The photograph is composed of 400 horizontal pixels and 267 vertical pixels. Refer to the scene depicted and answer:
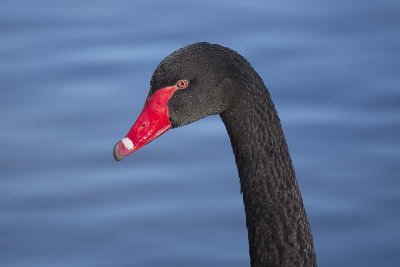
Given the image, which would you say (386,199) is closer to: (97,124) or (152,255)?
(152,255)

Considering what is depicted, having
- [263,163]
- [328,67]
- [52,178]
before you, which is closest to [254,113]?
[263,163]

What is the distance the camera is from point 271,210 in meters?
4.45

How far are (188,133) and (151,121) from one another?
6.50ft

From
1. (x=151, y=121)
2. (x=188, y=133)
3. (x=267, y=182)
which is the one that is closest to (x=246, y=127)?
(x=267, y=182)

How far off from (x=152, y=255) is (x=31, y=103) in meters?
1.36

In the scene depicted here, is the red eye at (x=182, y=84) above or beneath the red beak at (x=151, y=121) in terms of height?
above

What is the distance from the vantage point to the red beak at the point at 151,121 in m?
4.34

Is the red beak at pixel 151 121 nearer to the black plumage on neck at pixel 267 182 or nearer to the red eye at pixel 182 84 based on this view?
the red eye at pixel 182 84

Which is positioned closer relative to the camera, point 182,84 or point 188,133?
point 182,84

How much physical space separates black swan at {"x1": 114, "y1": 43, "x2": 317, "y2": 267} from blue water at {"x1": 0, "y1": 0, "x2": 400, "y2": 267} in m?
1.20

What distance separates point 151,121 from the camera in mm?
4383

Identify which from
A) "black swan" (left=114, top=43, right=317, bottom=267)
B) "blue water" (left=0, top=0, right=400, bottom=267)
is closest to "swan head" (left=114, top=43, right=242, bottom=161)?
"black swan" (left=114, top=43, right=317, bottom=267)

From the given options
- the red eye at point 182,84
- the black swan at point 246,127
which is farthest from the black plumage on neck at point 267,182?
the red eye at point 182,84

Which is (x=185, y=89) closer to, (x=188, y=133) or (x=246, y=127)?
(x=246, y=127)
